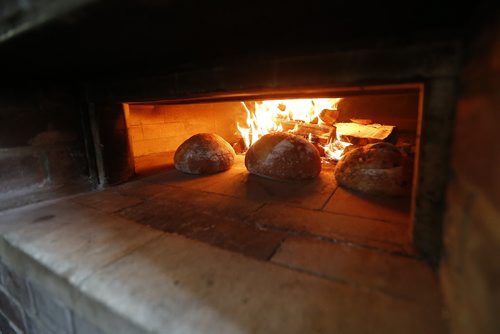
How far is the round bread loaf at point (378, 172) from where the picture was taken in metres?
1.79

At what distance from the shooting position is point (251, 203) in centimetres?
180

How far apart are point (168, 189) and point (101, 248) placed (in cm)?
91

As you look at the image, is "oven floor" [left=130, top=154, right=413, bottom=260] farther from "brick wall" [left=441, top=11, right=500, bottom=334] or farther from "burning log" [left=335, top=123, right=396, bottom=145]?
"burning log" [left=335, top=123, right=396, bottom=145]

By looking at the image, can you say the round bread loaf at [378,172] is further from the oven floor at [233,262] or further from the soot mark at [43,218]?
the soot mark at [43,218]

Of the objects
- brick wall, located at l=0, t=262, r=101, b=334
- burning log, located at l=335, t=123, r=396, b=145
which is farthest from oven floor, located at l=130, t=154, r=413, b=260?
burning log, located at l=335, t=123, r=396, b=145

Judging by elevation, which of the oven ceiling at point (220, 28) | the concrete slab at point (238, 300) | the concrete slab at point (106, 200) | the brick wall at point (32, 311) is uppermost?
the oven ceiling at point (220, 28)

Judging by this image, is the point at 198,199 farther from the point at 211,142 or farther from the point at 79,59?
the point at 79,59

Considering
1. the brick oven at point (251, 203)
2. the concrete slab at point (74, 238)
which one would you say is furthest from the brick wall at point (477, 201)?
the concrete slab at point (74, 238)

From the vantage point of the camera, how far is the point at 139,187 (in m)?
2.24

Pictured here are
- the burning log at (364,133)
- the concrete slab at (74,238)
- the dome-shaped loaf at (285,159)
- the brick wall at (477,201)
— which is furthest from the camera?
the burning log at (364,133)

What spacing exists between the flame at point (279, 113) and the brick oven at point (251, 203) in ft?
4.79

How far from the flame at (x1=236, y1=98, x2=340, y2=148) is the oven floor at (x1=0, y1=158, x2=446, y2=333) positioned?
1.65 metres

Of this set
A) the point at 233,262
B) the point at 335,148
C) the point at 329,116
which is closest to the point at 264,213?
the point at 233,262

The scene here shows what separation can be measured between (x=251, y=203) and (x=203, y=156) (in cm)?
93
